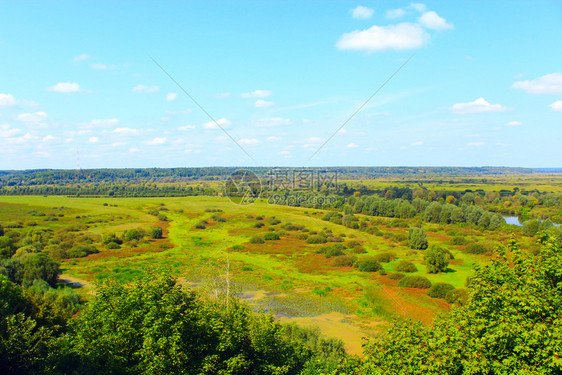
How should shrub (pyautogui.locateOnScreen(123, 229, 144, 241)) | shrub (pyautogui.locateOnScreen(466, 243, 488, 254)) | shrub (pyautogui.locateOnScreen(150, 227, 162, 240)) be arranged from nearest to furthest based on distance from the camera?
shrub (pyautogui.locateOnScreen(466, 243, 488, 254)) → shrub (pyautogui.locateOnScreen(123, 229, 144, 241)) → shrub (pyautogui.locateOnScreen(150, 227, 162, 240))

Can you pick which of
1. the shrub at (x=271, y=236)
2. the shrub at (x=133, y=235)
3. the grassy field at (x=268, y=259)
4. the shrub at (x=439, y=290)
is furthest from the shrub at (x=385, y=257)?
the shrub at (x=133, y=235)

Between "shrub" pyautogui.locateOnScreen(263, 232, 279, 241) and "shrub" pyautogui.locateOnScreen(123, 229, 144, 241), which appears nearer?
"shrub" pyautogui.locateOnScreen(123, 229, 144, 241)

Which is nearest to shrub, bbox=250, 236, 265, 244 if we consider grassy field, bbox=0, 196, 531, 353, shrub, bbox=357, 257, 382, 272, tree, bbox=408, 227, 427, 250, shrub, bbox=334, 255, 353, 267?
grassy field, bbox=0, 196, 531, 353

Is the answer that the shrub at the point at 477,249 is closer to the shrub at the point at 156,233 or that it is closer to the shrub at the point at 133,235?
the shrub at the point at 156,233

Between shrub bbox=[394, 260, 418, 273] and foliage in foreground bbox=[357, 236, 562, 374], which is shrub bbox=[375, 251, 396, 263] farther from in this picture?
foliage in foreground bbox=[357, 236, 562, 374]

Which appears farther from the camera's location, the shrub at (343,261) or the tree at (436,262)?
the shrub at (343,261)

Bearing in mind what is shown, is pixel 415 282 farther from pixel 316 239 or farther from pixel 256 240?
pixel 256 240
